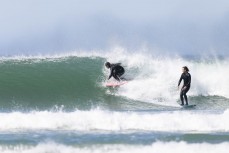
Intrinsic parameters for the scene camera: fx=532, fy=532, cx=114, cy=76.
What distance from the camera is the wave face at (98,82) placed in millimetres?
20984

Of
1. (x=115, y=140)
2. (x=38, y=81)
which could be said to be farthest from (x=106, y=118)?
(x=38, y=81)

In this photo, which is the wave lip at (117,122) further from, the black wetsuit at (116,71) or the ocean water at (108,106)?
the black wetsuit at (116,71)

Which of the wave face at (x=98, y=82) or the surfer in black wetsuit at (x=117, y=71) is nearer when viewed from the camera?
the wave face at (x=98, y=82)

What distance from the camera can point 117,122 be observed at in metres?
15.3

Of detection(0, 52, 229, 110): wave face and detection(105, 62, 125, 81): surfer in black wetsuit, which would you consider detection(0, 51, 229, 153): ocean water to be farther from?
detection(105, 62, 125, 81): surfer in black wetsuit

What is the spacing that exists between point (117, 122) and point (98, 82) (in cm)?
824

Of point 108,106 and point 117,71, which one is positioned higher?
point 117,71

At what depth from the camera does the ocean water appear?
1305 cm

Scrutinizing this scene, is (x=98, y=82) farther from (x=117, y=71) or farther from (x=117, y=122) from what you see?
(x=117, y=122)

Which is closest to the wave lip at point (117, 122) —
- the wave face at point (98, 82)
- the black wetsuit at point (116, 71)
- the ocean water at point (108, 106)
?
the ocean water at point (108, 106)

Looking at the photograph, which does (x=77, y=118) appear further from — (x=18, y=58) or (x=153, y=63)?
(x=18, y=58)

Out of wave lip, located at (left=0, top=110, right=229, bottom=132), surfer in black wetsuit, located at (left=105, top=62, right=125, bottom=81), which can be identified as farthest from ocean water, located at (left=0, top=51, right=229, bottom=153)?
surfer in black wetsuit, located at (left=105, top=62, right=125, bottom=81)

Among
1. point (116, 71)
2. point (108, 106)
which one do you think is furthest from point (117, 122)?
point (116, 71)

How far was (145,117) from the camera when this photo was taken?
15781 mm
